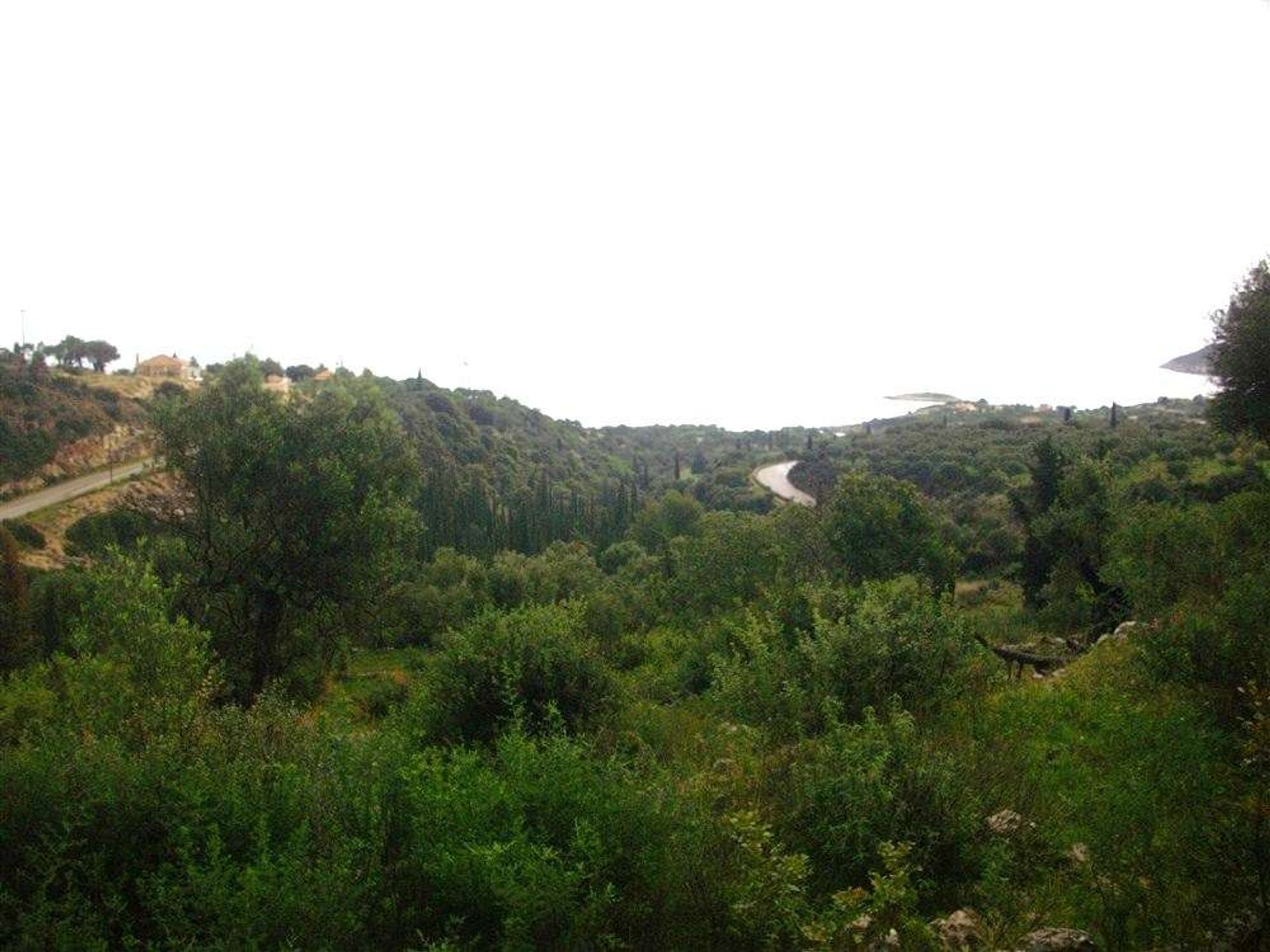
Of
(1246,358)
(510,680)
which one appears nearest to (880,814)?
(510,680)

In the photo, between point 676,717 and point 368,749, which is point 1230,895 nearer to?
point 368,749

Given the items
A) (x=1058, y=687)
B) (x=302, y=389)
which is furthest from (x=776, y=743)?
(x=302, y=389)

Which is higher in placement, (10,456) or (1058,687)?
(10,456)

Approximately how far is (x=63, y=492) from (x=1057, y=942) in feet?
236

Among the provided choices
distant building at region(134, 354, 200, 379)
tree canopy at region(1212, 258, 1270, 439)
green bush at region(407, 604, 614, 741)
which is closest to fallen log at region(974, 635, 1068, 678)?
tree canopy at region(1212, 258, 1270, 439)

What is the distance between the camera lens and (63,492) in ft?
195

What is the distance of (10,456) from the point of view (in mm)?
60156

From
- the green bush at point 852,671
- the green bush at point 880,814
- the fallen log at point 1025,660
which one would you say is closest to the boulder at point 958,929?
the green bush at point 880,814

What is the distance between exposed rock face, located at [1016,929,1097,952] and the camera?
5.11 meters

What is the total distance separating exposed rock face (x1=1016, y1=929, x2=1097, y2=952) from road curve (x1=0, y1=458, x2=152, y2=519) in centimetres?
5881

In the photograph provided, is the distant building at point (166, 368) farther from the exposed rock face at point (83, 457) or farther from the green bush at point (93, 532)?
the green bush at point (93, 532)

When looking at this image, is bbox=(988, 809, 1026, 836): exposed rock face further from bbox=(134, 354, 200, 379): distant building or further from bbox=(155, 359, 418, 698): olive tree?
bbox=(134, 354, 200, 379): distant building

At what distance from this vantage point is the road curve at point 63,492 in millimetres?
54969

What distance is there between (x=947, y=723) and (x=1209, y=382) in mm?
16486
